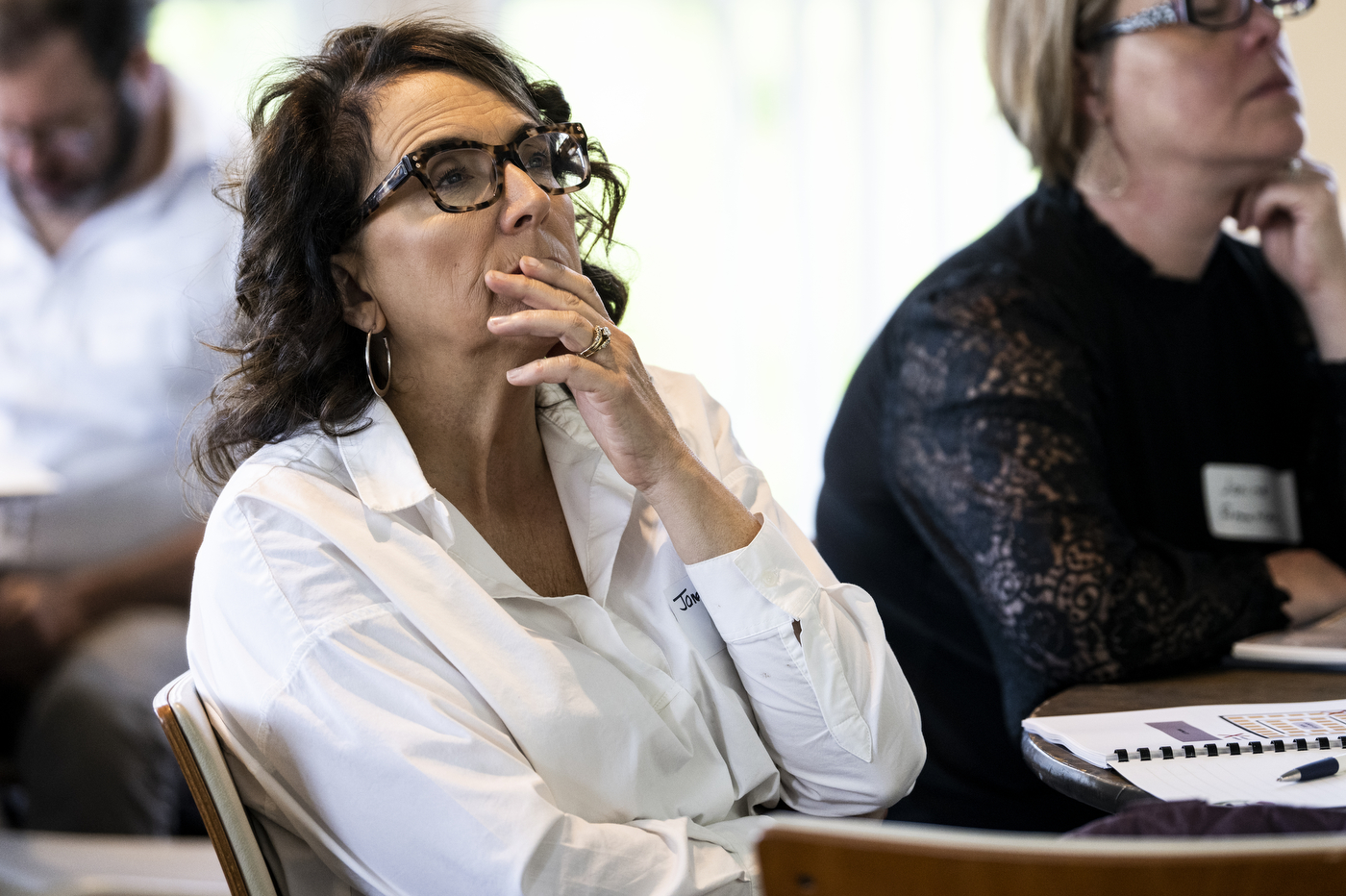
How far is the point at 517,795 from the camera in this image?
109 cm

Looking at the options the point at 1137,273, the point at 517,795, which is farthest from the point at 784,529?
the point at 1137,273

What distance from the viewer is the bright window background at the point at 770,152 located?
395 cm

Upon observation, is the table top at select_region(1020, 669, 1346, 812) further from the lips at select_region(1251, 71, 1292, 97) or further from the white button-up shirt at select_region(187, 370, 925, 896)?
the lips at select_region(1251, 71, 1292, 97)

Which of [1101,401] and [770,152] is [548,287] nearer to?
[1101,401]

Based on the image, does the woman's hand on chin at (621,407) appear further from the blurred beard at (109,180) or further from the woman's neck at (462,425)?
the blurred beard at (109,180)

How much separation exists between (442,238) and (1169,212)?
1520 mm

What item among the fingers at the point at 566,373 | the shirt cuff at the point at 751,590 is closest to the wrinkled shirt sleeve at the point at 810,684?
the shirt cuff at the point at 751,590

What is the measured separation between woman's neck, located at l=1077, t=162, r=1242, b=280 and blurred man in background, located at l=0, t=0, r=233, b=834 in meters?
2.35

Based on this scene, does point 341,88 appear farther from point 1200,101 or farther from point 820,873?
point 1200,101

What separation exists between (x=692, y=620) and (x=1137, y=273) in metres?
1.30

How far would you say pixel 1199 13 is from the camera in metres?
2.04

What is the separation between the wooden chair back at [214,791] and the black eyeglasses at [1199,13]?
6.54 ft

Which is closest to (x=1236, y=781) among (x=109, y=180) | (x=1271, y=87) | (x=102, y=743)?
(x=1271, y=87)

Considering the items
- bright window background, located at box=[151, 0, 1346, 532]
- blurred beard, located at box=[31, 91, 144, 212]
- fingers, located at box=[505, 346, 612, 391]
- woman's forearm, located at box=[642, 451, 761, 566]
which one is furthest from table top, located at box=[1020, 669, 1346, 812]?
blurred beard, located at box=[31, 91, 144, 212]
